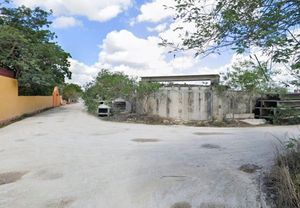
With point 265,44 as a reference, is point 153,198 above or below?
below

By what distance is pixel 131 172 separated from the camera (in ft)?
17.7

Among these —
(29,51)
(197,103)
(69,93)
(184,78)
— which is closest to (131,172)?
(197,103)

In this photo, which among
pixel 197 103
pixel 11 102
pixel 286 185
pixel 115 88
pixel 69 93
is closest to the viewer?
pixel 286 185

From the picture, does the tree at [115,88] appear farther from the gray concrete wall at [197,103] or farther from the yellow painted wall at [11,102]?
the yellow painted wall at [11,102]

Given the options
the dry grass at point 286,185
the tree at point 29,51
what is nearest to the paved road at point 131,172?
the dry grass at point 286,185

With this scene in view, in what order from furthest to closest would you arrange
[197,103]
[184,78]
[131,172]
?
[184,78] → [197,103] → [131,172]

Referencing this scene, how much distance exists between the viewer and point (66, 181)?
4.94 m

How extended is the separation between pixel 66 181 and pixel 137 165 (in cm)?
146

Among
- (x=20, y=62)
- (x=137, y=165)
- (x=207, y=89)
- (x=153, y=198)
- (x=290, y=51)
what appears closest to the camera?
(x=290, y=51)

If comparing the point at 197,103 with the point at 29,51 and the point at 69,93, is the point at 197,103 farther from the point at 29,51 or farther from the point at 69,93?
the point at 69,93

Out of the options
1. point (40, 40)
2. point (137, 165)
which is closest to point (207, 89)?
point (137, 165)

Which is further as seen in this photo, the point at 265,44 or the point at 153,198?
the point at 153,198

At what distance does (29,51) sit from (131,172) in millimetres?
14224

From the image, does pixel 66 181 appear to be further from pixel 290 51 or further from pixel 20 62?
pixel 20 62
